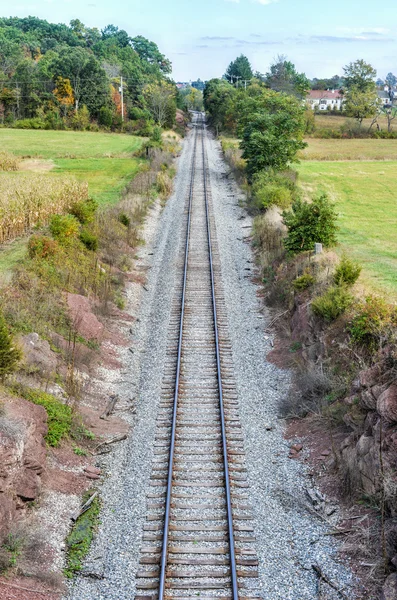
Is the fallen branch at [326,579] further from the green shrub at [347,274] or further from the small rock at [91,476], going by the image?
the green shrub at [347,274]

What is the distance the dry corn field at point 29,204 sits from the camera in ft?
90.9

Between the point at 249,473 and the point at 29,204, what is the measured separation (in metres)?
20.2

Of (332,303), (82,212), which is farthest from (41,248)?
(332,303)

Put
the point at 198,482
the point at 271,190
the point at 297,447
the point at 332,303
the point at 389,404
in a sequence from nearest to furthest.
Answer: the point at 389,404 → the point at 198,482 → the point at 297,447 → the point at 332,303 → the point at 271,190

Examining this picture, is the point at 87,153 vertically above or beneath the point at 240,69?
beneath

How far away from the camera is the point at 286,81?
392ft

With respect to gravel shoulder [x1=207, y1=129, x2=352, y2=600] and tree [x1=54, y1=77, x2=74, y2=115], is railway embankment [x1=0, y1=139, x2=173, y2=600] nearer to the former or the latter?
gravel shoulder [x1=207, y1=129, x2=352, y2=600]

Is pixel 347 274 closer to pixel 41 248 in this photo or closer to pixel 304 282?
pixel 304 282

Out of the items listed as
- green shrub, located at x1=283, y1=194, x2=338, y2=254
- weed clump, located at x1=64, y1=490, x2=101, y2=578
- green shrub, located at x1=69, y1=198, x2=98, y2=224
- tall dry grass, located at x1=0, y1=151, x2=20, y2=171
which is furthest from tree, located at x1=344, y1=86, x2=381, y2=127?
weed clump, located at x1=64, y1=490, x2=101, y2=578

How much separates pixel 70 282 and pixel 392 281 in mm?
13016

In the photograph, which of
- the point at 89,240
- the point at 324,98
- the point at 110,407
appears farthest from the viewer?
the point at 324,98

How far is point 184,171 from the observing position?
5850cm

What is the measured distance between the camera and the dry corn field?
90.9 ft

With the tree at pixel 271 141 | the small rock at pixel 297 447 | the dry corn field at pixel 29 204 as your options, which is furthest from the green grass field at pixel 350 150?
the small rock at pixel 297 447
